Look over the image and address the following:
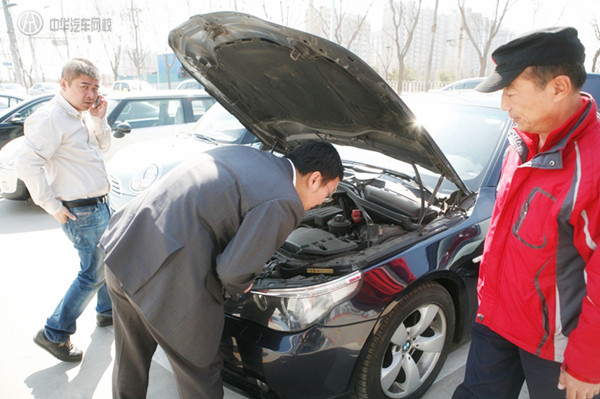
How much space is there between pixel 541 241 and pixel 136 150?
450 centimetres

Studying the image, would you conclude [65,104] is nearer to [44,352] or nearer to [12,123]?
[44,352]

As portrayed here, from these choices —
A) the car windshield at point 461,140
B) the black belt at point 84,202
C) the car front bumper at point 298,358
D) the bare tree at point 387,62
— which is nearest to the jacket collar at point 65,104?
the black belt at point 84,202

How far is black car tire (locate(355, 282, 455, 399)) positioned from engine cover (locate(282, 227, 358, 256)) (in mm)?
419

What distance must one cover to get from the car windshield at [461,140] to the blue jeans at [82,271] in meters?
1.88

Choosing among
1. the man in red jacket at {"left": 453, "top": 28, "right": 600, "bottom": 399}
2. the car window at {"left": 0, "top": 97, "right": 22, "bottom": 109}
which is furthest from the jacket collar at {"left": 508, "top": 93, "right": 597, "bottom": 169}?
the car window at {"left": 0, "top": 97, "right": 22, "bottom": 109}

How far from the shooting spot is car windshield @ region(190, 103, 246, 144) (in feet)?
16.1

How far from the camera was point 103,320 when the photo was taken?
3062mm

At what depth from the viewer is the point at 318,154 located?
1705 mm

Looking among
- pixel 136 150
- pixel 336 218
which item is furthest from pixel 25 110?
pixel 336 218

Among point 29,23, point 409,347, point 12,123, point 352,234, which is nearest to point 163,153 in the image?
point 352,234

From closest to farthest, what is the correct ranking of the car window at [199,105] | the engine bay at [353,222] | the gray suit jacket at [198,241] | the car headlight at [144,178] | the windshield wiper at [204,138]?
the gray suit jacket at [198,241], the engine bay at [353,222], the car headlight at [144,178], the windshield wiper at [204,138], the car window at [199,105]

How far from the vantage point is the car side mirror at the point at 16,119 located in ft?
22.7

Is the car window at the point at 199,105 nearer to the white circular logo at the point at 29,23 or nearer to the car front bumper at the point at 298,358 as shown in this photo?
the car front bumper at the point at 298,358

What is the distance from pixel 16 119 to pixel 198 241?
7198 mm
